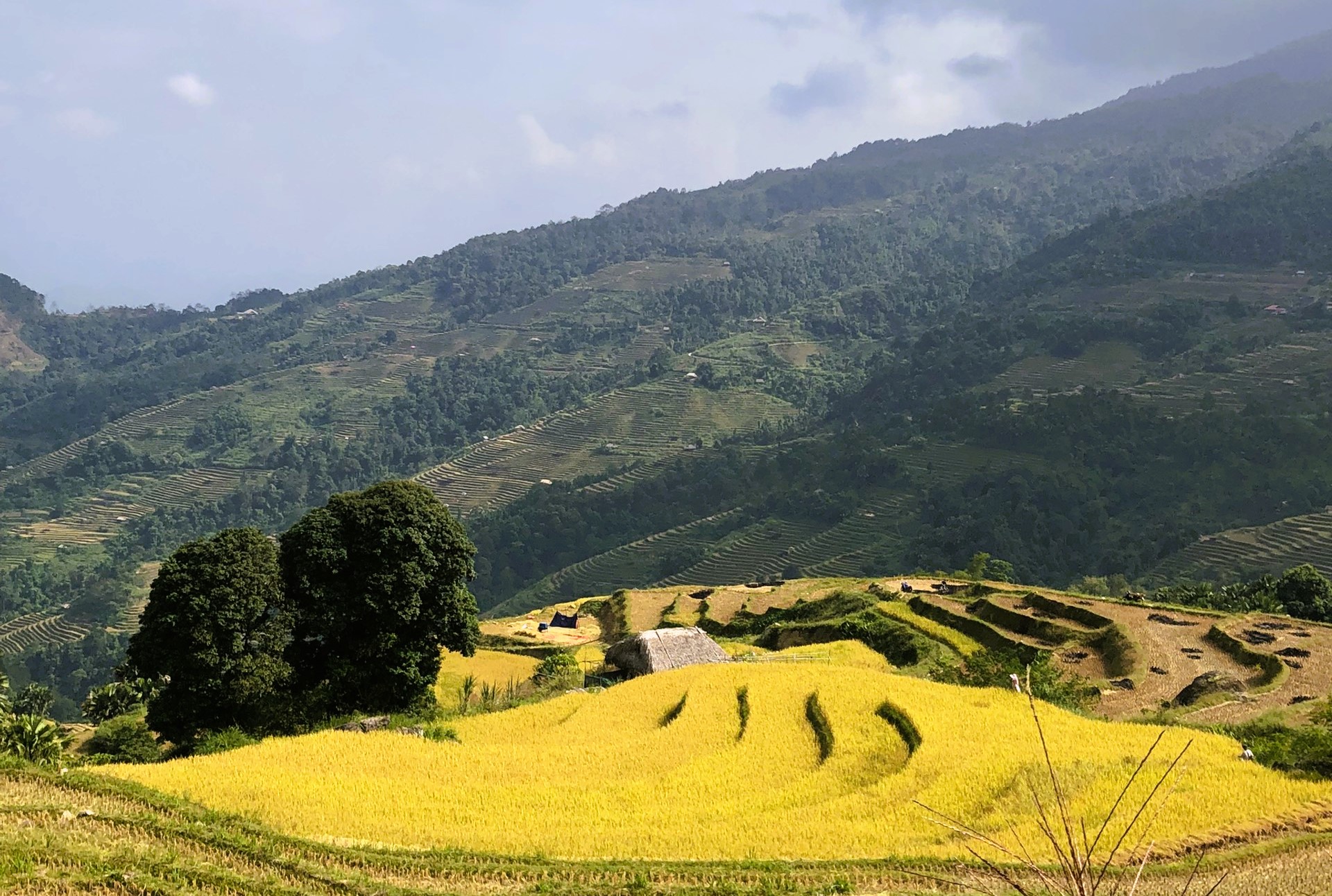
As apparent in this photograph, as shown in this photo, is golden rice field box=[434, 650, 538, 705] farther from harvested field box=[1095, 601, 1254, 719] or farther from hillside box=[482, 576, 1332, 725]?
harvested field box=[1095, 601, 1254, 719]

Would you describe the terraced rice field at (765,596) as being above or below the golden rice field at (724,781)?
below

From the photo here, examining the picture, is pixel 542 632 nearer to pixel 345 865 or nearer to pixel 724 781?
pixel 724 781

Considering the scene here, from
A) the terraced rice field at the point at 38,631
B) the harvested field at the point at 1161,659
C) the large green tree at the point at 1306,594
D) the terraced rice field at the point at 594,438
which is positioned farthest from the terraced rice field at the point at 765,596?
the terraced rice field at the point at 594,438

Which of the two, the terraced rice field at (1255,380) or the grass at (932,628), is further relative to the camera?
the terraced rice field at (1255,380)

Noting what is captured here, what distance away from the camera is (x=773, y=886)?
1438cm

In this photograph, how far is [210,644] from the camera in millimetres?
26453

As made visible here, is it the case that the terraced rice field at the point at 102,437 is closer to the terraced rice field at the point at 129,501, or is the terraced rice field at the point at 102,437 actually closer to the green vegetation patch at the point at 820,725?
the terraced rice field at the point at 129,501

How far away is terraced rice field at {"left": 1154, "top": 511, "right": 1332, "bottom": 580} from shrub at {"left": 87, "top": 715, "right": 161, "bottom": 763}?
214ft

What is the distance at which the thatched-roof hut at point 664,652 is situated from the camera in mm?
33906

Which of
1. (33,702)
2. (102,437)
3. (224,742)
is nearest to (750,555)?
(33,702)

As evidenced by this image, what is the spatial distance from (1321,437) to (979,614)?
204ft

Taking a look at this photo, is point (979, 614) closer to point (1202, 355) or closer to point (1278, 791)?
point (1278, 791)

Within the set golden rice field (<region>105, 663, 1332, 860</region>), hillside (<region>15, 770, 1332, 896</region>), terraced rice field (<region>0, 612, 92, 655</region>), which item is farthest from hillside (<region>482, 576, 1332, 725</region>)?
terraced rice field (<region>0, 612, 92, 655</region>)

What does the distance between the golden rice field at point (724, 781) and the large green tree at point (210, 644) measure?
15.4 ft
